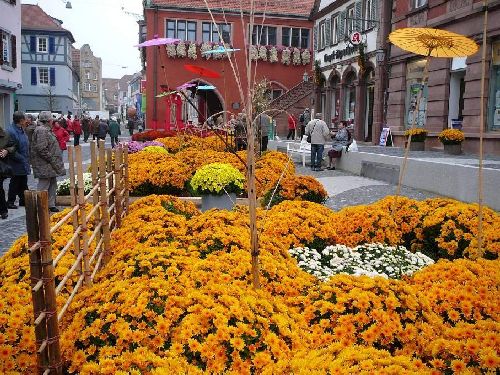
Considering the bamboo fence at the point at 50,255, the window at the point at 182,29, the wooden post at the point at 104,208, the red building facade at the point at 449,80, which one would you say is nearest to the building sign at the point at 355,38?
the red building facade at the point at 449,80

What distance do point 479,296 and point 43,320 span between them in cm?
261

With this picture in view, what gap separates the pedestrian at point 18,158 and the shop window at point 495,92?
12.9m

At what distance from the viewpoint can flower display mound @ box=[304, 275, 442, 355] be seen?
9.64 feet

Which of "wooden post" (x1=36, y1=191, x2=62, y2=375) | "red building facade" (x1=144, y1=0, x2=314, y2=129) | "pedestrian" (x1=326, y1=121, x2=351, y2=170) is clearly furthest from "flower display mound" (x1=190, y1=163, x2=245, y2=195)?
"red building facade" (x1=144, y1=0, x2=314, y2=129)

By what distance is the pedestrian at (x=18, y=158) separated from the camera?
923 centimetres

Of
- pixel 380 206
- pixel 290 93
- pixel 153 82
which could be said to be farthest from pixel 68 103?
pixel 380 206

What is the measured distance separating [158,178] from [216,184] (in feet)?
5.89

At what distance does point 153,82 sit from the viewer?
3606 cm

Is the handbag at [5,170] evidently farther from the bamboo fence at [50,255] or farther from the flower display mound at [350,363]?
the flower display mound at [350,363]

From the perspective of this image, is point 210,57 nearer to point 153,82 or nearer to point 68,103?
point 153,82

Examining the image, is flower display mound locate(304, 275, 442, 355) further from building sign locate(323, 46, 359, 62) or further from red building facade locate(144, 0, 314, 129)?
red building facade locate(144, 0, 314, 129)

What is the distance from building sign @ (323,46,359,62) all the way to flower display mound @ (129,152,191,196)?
57.6 feet

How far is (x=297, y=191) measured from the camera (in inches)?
318

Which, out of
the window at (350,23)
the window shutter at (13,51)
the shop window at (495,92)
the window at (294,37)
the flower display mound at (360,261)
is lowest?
the flower display mound at (360,261)
